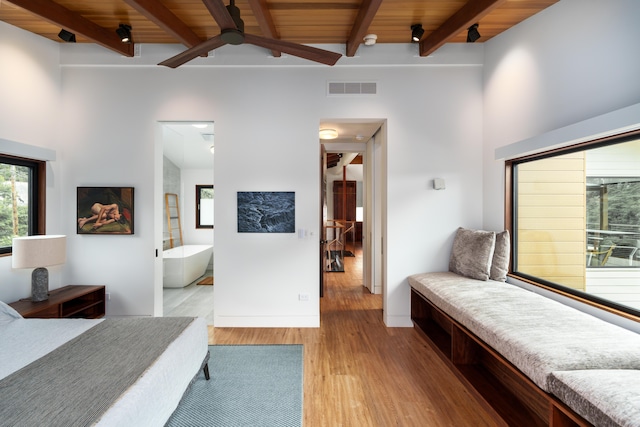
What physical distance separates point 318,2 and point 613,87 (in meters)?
2.49

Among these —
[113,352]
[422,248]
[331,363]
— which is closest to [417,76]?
[422,248]

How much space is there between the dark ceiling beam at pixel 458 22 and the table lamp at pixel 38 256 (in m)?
4.52

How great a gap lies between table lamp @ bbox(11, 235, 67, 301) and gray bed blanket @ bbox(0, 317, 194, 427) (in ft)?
4.18

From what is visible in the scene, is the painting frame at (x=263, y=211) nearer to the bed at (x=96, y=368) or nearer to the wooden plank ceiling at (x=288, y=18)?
the bed at (x=96, y=368)

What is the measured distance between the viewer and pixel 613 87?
2.06m

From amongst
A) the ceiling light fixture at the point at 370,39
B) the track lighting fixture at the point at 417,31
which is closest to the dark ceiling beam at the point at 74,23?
the ceiling light fixture at the point at 370,39

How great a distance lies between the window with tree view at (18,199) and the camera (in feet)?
9.73

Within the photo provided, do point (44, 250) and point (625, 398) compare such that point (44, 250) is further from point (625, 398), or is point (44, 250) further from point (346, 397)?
point (625, 398)

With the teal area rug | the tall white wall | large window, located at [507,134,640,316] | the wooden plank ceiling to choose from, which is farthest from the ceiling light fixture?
the teal area rug

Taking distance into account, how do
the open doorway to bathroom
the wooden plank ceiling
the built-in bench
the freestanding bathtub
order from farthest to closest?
the freestanding bathtub → the open doorway to bathroom → the wooden plank ceiling → the built-in bench

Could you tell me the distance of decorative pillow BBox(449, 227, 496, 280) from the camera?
298 centimetres

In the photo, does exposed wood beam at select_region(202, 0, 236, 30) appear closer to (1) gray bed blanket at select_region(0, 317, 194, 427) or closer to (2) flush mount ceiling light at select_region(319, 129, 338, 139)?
(1) gray bed blanket at select_region(0, 317, 194, 427)

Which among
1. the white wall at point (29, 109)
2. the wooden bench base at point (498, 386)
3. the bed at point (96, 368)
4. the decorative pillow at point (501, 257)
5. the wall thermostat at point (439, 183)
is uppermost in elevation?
the white wall at point (29, 109)

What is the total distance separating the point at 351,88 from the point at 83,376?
3.53m
